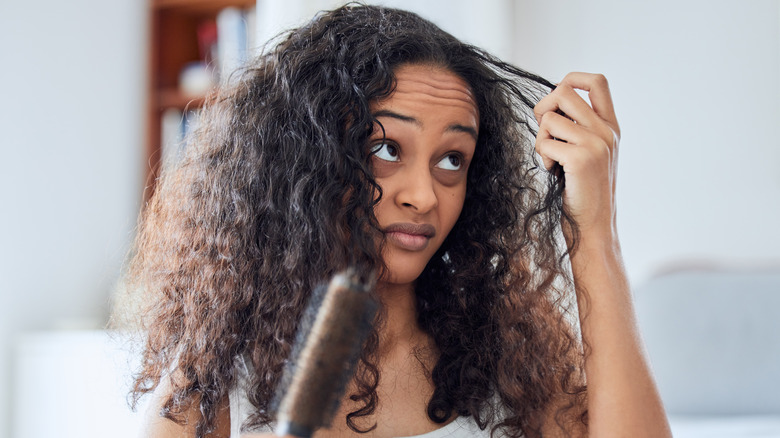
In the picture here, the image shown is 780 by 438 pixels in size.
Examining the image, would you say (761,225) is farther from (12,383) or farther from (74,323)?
(12,383)

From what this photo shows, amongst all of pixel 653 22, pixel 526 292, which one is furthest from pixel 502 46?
pixel 526 292

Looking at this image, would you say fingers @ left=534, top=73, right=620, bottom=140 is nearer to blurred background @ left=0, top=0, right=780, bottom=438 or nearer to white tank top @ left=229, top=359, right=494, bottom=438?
white tank top @ left=229, top=359, right=494, bottom=438

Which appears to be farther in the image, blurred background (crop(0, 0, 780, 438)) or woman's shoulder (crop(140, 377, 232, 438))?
blurred background (crop(0, 0, 780, 438))

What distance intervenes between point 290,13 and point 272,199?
661 mm

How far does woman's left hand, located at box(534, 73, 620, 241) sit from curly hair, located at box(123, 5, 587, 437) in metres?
0.03

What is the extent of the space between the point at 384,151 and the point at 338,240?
12 centimetres

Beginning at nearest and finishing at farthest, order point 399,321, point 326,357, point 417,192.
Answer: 1. point 326,357
2. point 417,192
3. point 399,321

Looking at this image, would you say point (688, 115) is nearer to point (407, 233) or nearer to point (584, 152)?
point (584, 152)

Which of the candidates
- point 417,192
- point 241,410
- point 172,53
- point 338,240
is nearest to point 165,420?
point 241,410

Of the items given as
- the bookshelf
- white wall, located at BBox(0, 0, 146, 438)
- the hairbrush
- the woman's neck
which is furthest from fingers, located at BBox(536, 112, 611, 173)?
the bookshelf

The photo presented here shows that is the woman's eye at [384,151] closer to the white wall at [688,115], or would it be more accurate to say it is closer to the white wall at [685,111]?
the white wall at [685,111]

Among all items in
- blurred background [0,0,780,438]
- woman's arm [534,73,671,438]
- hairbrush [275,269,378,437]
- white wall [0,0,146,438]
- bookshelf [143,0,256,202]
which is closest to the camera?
hairbrush [275,269,378,437]

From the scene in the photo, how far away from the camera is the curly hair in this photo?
85 cm

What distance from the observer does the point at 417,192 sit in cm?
84
